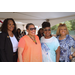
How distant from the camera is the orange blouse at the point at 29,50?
1422mm

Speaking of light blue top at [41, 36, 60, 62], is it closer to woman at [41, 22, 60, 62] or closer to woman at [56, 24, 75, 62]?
woman at [41, 22, 60, 62]

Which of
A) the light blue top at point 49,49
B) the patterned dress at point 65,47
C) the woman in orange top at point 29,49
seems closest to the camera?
the woman in orange top at point 29,49

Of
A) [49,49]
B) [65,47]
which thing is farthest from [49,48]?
[65,47]

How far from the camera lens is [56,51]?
5.37 feet

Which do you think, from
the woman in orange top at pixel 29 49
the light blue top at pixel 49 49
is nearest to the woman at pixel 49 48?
the light blue top at pixel 49 49

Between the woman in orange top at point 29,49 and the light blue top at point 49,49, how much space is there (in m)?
0.14

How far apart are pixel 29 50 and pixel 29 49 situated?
21 mm

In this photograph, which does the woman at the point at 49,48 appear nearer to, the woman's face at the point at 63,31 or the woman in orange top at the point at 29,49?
the woman in orange top at the point at 29,49

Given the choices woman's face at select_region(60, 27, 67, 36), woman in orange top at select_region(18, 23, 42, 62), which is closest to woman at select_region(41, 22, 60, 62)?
woman in orange top at select_region(18, 23, 42, 62)

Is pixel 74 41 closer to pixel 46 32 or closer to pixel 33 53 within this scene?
pixel 46 32

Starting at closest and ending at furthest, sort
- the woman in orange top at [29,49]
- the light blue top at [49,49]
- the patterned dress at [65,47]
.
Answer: the woman in orange top at [29,49]
the light blue top at [49,49]
the patterned dress at [65,47]

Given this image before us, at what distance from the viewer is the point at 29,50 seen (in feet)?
4.69

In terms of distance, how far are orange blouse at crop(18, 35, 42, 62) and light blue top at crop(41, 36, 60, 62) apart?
14cm

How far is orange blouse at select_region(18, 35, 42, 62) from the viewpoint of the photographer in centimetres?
142
